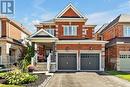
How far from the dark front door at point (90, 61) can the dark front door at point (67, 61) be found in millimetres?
1170

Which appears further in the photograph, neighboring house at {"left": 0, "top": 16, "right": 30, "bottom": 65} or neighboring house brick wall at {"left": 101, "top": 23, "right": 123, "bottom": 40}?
neighboring house brick wall at {"left": 101, "top": 23, "right": 123, "bottom": 40}

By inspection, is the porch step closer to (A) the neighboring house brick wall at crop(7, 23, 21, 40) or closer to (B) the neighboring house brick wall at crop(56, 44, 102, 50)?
(B) the neighboring house brick wall at crop(56, 44, 102, 50)

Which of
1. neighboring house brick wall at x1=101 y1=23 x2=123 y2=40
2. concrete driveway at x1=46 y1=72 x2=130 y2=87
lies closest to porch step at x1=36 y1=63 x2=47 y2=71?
neighboring house brick wall at x1=101 y1=23 x2=123 y2=40

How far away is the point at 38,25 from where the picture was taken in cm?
5619

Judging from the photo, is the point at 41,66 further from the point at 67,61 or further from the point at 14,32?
the point at 14,32

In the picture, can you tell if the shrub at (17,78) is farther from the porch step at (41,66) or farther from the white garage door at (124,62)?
the white garage door at (124,62)

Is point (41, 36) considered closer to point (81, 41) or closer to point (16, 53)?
point (81, 41)

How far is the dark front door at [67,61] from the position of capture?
4750 centimetres

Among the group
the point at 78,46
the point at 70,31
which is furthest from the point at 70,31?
the point at 78,46

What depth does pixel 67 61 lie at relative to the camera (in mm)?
47656

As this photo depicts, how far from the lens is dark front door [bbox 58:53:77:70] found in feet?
156

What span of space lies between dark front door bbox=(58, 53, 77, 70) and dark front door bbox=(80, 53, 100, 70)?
1.17 metres

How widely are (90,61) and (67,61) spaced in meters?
3.36

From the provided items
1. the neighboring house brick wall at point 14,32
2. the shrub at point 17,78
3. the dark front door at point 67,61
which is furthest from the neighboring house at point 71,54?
the shrub at point 17,78
